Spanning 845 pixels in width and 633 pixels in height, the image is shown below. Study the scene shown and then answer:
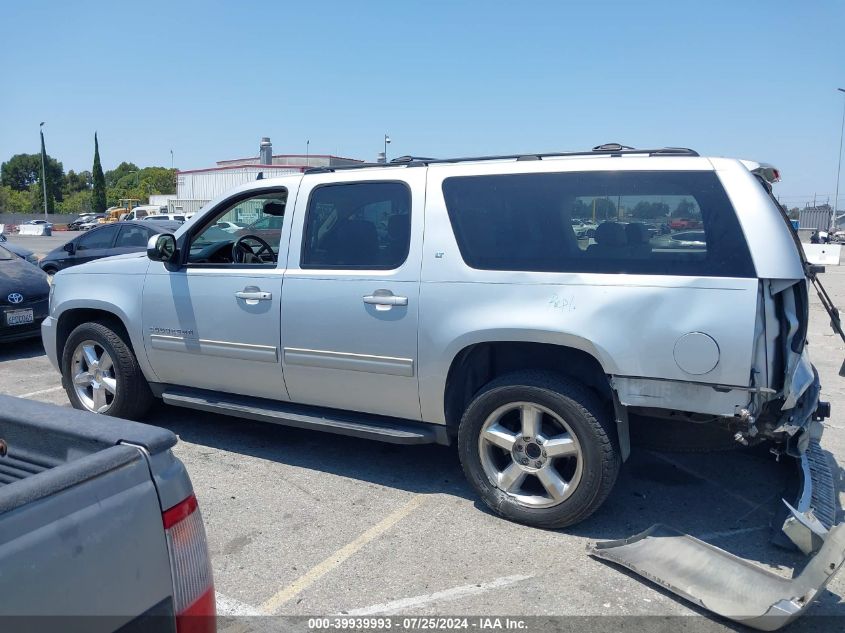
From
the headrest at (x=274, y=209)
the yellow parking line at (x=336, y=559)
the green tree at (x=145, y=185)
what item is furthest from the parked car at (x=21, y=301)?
the green tree at (x=145, y=185)

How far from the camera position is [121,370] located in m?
5.57

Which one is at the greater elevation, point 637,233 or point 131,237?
point 637,233

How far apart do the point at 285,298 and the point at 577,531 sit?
232cm

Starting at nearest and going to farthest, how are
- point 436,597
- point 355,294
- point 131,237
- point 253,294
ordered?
point 436,597 → point 355,294 → point 253,294 → point 131,237

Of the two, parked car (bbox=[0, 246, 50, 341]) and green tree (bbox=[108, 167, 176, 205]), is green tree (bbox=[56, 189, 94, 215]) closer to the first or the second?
green tree (bbox=[108, 167, 176, 205])

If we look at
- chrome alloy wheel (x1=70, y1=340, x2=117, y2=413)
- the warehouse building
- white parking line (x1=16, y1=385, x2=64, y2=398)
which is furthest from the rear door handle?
the warehouse building

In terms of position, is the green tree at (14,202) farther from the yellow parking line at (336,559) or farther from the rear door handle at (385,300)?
the yellow parking line at (336,559)

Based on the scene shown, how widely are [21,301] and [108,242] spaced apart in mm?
4852

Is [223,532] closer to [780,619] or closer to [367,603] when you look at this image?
[367,603]

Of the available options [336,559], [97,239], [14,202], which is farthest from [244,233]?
[14,202]

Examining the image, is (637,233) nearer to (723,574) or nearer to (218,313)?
(723,574)

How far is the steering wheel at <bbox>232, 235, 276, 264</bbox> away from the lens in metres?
5.74

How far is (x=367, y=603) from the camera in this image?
3.35 metres

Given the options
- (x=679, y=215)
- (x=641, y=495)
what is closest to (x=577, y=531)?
(x=641, y=495)
